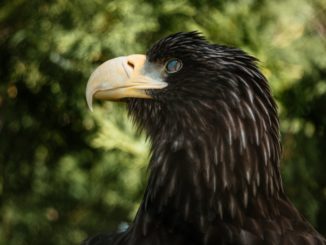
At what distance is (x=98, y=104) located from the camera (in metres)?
5.51

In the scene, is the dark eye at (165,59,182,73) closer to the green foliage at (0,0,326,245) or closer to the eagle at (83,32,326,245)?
the eagle at (83,32,326,245)

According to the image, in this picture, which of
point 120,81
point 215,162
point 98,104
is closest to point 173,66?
point 120,81

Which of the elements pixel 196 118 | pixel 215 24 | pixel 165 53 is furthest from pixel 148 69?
pixel 215 24

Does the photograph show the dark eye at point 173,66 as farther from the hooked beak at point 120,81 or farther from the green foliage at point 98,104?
the green foliage at point 98,104

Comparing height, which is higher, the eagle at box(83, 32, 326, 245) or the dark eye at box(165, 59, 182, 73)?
the dark eye at box(165, 59, 182, 73)

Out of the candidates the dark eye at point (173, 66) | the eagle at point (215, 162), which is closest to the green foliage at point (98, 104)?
the dark eye at point (173, 66)

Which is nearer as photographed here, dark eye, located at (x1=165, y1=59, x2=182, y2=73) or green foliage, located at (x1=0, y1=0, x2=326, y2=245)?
dark eye, located at (x1=165, y1=59, x2=182, y2=73)

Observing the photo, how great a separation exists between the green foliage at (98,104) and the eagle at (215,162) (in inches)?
78.1

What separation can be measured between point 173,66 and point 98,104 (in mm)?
2480

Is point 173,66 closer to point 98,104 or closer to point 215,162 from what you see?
point 215,162

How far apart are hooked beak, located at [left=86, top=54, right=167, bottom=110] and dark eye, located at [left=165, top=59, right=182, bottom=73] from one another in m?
0.06

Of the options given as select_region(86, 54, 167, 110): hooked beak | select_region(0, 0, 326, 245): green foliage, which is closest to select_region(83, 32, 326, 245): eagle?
select_region(86, 54, 167, 110): hooked beak

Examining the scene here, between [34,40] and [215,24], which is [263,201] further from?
[34,40]

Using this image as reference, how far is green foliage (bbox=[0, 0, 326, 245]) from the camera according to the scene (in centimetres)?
515
